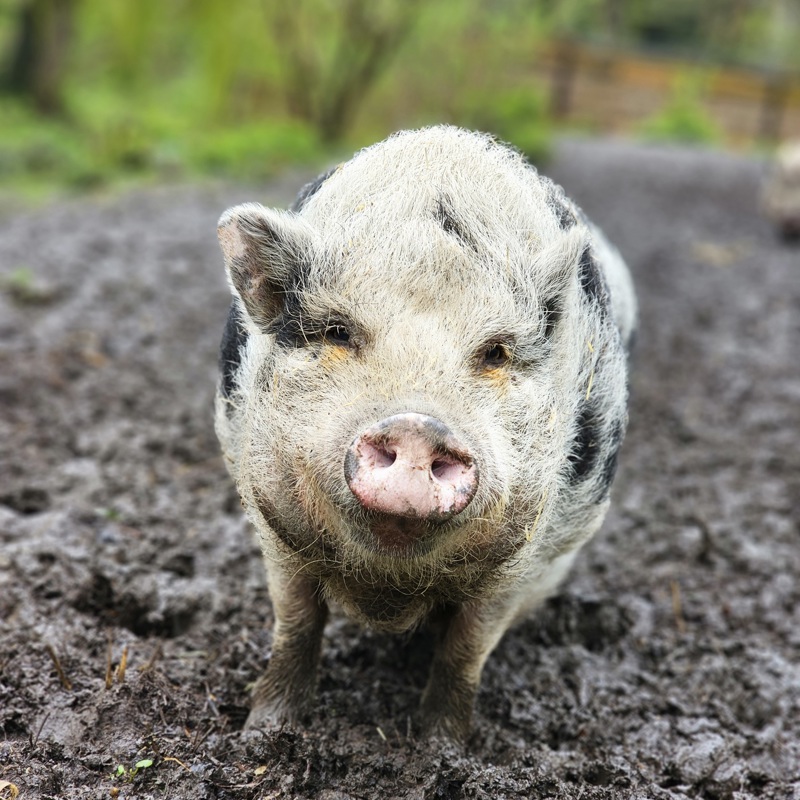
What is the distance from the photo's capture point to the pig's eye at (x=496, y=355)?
7.50ft

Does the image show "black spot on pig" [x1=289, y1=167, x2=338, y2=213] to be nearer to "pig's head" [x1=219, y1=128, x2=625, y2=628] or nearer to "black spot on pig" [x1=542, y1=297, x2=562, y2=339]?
"pig's head" [x1=219, y1=128, x2=625, y2=628]

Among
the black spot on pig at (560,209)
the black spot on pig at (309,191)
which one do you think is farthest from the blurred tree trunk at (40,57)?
the black spot on pig at (560,209)

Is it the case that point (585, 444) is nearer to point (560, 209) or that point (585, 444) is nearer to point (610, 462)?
point (610, 462)

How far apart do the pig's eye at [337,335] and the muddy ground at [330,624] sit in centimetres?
114

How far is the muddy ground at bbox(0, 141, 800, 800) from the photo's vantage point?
8.42 ft

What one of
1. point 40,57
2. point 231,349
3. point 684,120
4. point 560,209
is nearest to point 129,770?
point 231,349

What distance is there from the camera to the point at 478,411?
2162 mm

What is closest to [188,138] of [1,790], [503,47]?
[503,47]

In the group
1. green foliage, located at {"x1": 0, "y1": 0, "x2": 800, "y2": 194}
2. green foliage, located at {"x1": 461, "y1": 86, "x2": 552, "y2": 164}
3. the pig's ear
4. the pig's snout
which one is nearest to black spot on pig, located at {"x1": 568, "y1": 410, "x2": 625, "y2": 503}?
the pig's ear

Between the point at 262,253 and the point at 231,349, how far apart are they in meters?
0.42

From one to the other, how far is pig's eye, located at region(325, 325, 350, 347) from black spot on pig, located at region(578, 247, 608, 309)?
2.46 feet

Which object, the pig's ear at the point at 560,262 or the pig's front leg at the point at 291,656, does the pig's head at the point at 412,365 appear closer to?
the pig's ear at the point at 560,262

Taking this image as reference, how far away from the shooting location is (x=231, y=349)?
2723 millimetres

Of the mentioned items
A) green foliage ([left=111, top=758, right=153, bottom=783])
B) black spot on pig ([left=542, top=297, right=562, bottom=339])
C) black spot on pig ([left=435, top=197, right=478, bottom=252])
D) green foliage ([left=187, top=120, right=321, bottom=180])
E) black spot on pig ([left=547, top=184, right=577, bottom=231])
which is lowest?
green foliage ([left=111, top=758, right=153, bottom=783])
